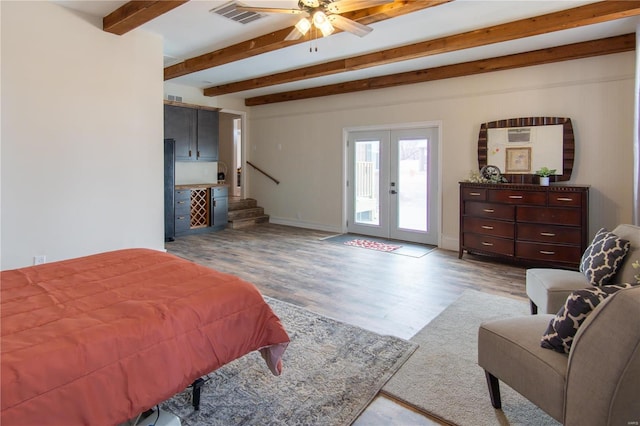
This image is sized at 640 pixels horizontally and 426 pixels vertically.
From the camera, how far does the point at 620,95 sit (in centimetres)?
453

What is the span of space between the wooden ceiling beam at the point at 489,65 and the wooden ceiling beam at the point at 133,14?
12.1 ft

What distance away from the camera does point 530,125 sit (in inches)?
201

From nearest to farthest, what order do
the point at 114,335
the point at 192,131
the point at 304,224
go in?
1. the point at 114,335
2. the point at 192,131
3. the point at 304,224

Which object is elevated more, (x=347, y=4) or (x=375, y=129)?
(x=347, y=4)

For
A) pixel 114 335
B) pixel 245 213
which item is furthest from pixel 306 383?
pixel 245 213

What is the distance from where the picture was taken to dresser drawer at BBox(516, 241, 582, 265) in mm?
4414

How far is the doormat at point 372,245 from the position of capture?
19.9 feet

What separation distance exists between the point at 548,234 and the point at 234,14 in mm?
4297

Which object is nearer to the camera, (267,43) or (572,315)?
(572,315)

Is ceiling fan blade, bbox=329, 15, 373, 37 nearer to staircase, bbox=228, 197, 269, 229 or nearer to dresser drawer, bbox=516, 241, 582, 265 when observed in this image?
dresser drawer, bbox=516, 241, 582, 265

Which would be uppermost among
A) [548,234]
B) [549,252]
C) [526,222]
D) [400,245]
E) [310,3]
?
[310,3]

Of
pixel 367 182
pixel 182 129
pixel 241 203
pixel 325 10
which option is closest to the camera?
pixel 325 10

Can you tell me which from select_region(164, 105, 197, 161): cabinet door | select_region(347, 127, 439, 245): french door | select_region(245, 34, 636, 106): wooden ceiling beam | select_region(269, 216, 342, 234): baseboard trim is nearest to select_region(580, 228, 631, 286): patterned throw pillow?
select_region(245, 34, 636, 106): wooden ceiling beam

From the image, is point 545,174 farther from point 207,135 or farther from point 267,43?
point 207,135
